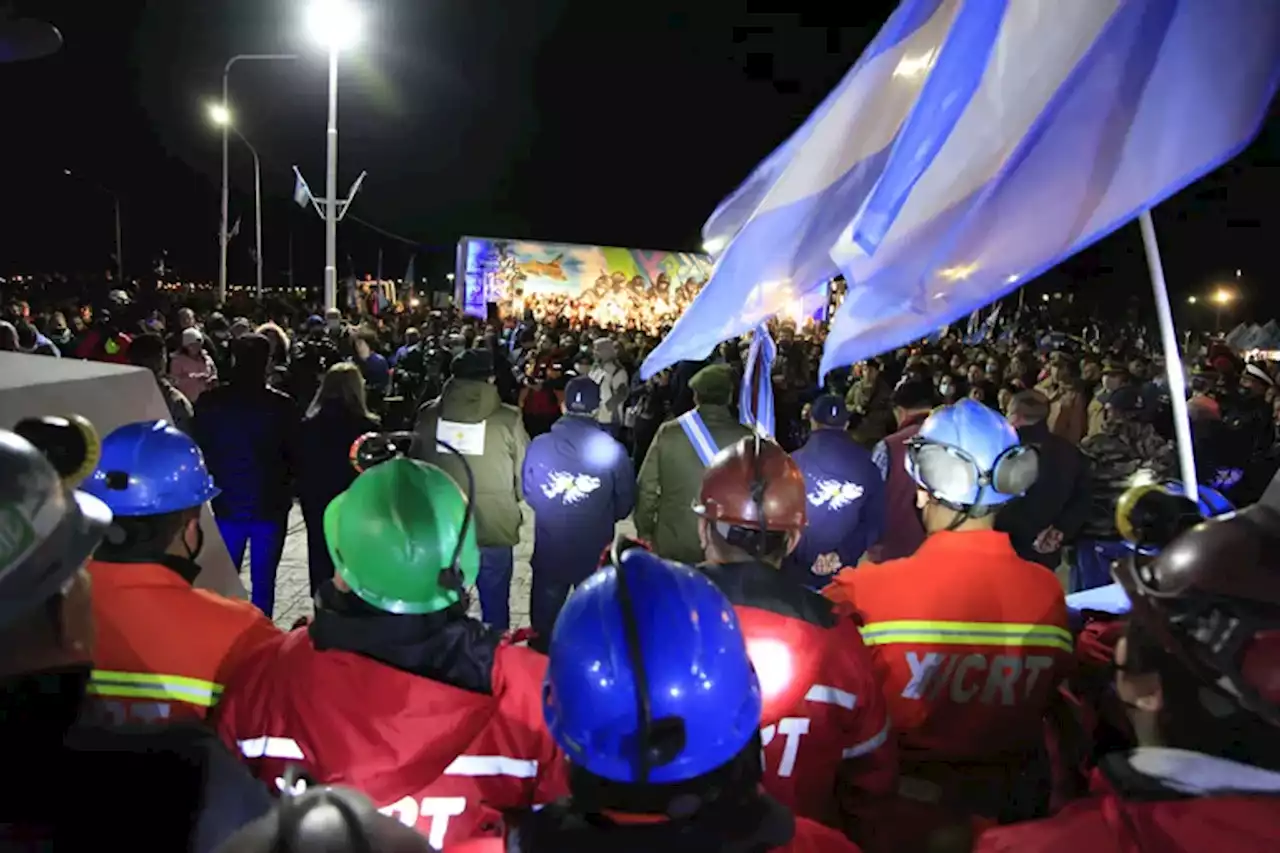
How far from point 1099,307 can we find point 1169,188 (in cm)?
5879

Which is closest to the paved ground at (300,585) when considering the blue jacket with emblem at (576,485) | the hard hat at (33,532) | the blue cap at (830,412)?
the blue jacket with emblem at (576,485)

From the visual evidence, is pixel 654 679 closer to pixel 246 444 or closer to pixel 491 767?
pixel 491 767

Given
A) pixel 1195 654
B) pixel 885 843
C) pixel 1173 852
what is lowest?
pixel 885 843

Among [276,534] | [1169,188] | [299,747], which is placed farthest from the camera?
[276,534]

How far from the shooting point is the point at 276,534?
6.64 metres

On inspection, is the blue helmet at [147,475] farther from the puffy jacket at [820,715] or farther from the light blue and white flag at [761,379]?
the light blue and white flag at [761,379]

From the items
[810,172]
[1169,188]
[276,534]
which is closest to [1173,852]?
[1169,188]

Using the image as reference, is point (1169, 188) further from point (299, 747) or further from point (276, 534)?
point (276, 534)

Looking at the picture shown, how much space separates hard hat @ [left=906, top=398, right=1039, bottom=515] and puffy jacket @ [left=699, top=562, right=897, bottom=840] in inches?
37.4

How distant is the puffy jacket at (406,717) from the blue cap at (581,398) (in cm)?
386

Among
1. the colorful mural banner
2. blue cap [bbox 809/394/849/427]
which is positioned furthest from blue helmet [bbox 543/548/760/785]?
the colorful mural banner

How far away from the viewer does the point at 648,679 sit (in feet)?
5.98

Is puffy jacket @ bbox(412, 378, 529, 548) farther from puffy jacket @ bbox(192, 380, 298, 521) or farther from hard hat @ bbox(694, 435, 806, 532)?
hard hat @ bbox(694, 435, 806, 532)

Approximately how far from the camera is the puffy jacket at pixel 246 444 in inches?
250
